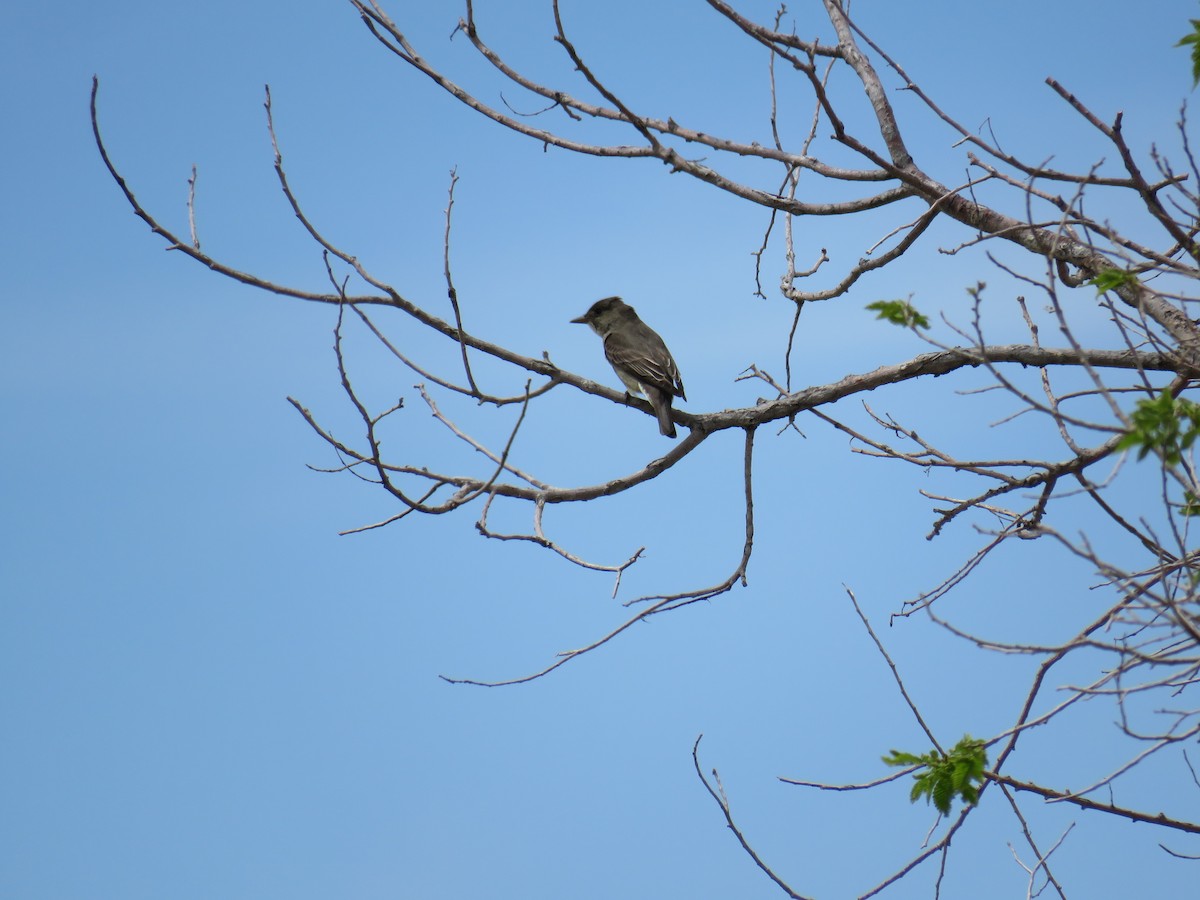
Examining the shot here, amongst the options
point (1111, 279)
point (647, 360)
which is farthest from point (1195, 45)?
point (647, 360)

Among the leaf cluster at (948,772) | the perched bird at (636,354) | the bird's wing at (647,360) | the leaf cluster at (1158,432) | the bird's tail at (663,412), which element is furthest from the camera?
the bird's wing at (647,360)

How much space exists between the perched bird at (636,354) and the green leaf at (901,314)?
2.76 metres

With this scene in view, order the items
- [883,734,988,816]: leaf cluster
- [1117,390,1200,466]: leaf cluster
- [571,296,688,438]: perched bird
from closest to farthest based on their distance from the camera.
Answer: [1117,390,1200,466]: leaf cluster
[883,734,988,816]: leaf cluster
[571,296,688,438]: perched bird

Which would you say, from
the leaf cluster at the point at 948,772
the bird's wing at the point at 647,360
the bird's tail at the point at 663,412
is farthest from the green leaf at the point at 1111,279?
the bird's wing at the point at 647,360

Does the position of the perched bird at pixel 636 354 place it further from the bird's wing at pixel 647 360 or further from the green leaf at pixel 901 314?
the green leaf at pixel 901 314

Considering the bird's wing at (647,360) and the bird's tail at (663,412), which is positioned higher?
the bird's wing at (647,360)

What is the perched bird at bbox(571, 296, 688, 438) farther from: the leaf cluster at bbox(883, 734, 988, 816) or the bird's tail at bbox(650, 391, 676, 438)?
the leaf cluster at bbox(883, 734, 988, 816)

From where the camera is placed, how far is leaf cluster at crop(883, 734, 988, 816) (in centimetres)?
443

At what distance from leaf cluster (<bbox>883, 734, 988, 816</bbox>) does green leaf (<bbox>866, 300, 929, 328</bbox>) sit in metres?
1.68

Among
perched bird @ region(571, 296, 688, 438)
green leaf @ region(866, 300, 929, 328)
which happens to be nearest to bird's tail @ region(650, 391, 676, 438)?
perched bird @ region(571, 296, 688, 438)

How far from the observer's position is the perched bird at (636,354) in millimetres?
8102

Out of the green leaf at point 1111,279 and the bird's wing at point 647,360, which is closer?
the green leaf at point 1111,279

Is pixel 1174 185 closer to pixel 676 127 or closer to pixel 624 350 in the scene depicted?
pixel 676 127

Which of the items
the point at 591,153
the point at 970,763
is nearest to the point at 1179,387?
the point at 970,763
